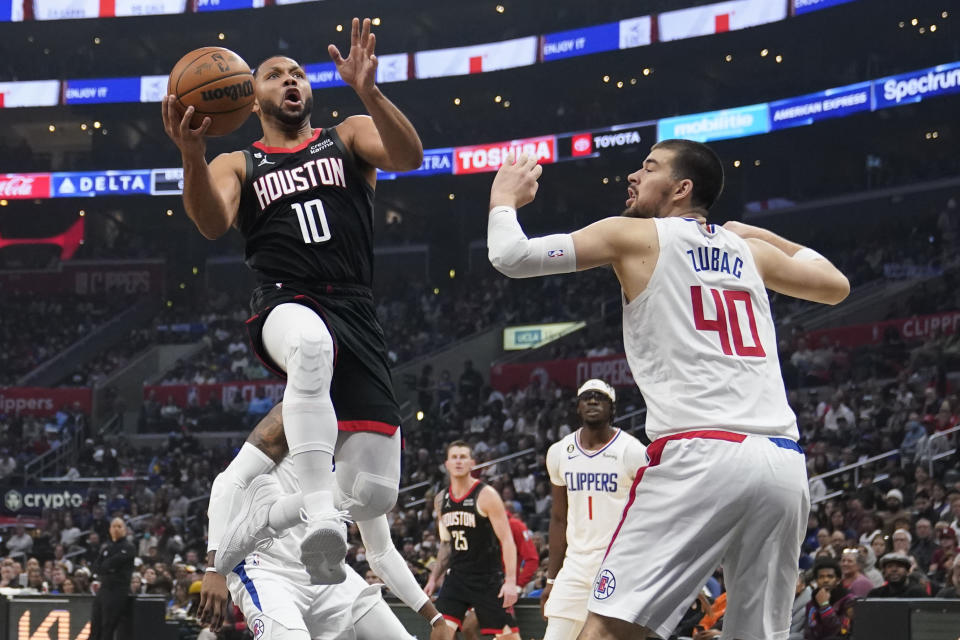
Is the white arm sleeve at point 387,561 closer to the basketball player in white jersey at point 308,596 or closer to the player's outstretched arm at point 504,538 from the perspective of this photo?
the basketball player in white jersey at point 308,596

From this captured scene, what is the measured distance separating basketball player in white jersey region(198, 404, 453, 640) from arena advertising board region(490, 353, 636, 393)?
20521 mm

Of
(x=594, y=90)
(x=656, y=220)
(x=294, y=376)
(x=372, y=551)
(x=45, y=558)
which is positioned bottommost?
(x=45, y=558)

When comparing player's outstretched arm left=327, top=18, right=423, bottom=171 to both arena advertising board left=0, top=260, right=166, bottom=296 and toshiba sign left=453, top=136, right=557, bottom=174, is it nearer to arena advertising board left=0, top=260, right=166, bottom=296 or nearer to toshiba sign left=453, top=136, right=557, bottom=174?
toshiba sign left=453, top=136, right=557, bottom=174

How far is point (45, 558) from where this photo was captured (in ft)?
74.0

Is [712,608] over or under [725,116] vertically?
under

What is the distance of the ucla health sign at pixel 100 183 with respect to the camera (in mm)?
36219

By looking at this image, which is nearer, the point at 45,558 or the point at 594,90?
the point at 45,558

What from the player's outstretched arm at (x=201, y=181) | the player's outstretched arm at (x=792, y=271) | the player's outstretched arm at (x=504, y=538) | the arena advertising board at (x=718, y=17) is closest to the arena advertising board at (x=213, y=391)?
the arena advertising board at (x=718, y=17)

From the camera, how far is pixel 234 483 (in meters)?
5.85

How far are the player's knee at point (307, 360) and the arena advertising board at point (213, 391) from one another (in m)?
26.8

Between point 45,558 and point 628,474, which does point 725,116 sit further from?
point 628,474

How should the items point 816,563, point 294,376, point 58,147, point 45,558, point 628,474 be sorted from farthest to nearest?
1. point 58,147
2. point 45,558
3. point 816,563
4. point 628,474
5. point 294,376

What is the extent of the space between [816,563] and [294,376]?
7.19 metres

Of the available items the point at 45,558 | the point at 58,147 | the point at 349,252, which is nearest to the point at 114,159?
the point at 58,147
